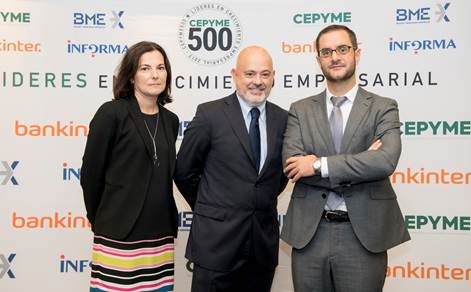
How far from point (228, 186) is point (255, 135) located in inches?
12.2

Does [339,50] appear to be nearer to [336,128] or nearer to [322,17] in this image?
[336,128]

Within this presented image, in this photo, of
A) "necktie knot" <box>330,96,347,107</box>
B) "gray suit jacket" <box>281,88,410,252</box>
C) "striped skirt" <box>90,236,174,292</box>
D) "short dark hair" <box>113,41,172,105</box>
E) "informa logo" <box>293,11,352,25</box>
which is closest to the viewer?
"gray suit jacket" <box>281,88,410,252</box>

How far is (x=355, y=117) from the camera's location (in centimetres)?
202

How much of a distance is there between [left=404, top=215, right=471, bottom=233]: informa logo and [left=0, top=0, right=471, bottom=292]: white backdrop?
0.4 inches

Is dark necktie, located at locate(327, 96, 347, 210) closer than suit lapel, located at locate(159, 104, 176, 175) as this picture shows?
Yes

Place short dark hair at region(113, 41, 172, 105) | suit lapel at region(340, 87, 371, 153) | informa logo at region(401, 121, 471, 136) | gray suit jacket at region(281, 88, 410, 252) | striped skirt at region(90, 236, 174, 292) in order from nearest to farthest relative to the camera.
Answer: gray suit jacket at region(281, 88, 410, 252) < suit lapel at region(340, 87, 371, 153) < striped skirt at region(90, 236, 174, 292) < short dark hair at region(113, 41, 172, 105) < informa logo at region(401, 121, 471, 136)

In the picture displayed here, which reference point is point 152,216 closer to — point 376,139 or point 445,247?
point 376,139

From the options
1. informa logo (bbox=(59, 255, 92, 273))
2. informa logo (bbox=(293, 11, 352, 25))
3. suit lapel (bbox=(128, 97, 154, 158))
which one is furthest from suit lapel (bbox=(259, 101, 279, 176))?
informa logo (bbox=(59, 255, 92, 273))

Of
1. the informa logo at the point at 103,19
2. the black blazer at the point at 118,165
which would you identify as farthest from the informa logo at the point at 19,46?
the black blazer at the point at 118,165

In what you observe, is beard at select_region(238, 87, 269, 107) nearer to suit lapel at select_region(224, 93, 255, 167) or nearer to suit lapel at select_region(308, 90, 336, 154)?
suit lapel at select_region(224, 93, 255, 167)

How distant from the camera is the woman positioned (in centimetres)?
221

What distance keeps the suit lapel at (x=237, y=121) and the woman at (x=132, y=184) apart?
41cm

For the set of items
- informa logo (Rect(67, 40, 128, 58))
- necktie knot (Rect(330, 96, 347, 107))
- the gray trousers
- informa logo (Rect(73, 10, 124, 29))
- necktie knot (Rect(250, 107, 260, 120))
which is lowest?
the gray trousers

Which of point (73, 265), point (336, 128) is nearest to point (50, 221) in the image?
point (73, 265)
